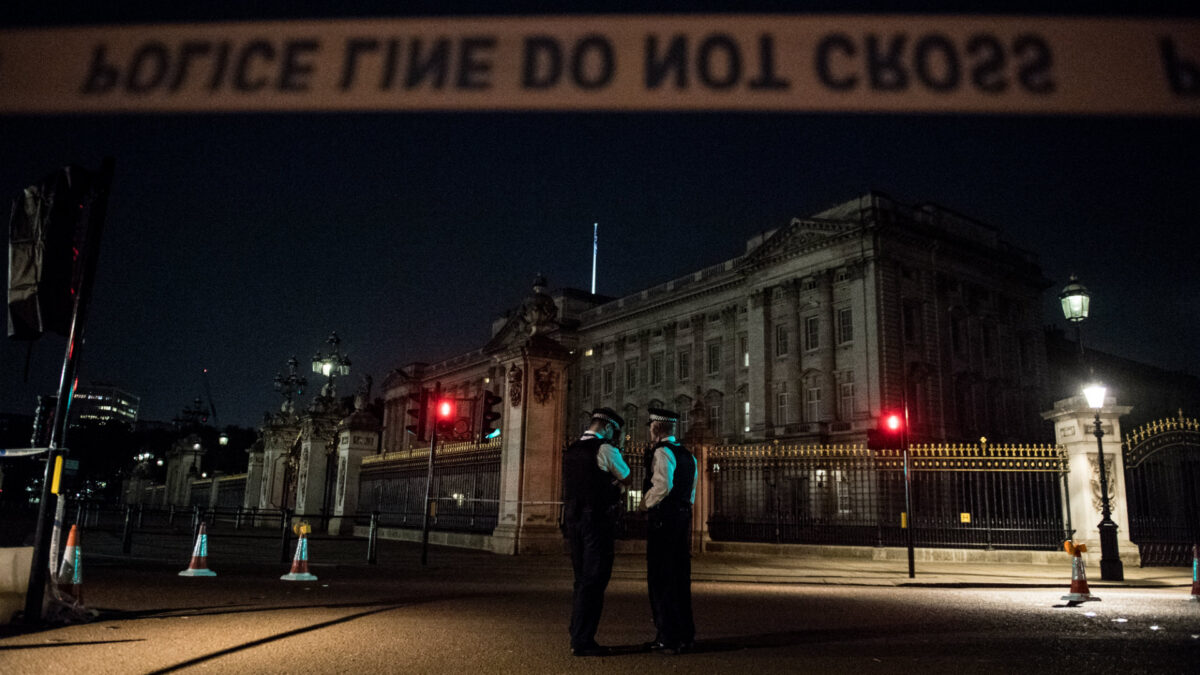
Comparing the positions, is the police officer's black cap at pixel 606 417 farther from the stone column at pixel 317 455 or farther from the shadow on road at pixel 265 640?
the stone column at pixel 317 455

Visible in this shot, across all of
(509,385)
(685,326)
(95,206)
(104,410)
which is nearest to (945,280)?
(685,326)

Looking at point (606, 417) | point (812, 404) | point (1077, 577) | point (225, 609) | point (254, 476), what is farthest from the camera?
point (812, 404)

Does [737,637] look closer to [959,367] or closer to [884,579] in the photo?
[884,579]

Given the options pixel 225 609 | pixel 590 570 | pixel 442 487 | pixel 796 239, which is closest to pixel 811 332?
pixel 796 239

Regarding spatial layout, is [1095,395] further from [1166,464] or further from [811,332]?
[811,332]

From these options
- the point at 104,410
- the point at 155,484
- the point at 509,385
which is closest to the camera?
the point at 509,385

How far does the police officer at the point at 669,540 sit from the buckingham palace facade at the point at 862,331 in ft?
110

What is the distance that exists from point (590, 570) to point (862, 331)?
42839mm

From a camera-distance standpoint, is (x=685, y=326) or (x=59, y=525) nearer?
(x=59, y=525)

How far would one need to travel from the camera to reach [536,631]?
22.4 ft

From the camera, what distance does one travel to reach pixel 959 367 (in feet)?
160

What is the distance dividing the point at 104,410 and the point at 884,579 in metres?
187

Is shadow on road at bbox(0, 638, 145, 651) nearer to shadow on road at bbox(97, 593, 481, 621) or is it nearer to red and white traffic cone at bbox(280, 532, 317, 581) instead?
shadow on road at bbox(97, 593, 481, 621)

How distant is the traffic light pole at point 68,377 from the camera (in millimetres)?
6215
